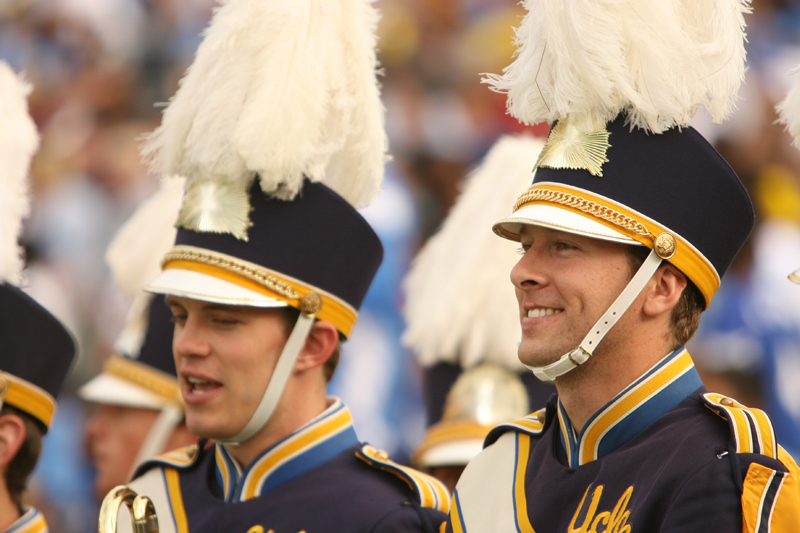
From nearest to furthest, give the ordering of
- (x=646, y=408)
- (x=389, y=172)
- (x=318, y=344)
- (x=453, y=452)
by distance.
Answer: (x=646, y=408) → (x=318, y=344) → (x=453, y=452) → (x=389, y=172)

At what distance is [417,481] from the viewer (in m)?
3.70

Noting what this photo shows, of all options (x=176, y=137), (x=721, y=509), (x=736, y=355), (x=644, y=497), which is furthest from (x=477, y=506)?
(x=736, y=355)

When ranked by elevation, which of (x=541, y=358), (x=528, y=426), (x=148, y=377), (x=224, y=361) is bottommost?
(x=148, y=377)

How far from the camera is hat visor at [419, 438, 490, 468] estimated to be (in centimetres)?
488

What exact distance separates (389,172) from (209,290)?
5.42m

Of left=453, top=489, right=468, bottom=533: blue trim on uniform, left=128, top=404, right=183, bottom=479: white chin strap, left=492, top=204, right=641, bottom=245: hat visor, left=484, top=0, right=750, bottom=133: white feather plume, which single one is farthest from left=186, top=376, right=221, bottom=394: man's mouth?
left=484, top=0, right=750, bottom=133: white feather plume

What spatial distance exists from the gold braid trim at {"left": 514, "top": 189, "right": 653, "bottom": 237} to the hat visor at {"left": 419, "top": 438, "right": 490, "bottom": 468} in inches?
83.1

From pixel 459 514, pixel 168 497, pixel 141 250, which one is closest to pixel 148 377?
pixel 141 250

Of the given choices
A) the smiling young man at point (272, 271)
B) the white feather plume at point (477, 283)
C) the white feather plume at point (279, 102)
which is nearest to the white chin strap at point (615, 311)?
the smiling young man at point (272, 271)

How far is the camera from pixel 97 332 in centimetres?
824

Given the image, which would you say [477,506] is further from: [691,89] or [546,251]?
[691,89]

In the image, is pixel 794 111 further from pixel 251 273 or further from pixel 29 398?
pixel 29 398

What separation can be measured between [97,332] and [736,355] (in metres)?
4.90

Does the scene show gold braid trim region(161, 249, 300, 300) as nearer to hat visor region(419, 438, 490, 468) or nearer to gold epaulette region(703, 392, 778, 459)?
hat visor region(419, 438, 490, 468)
